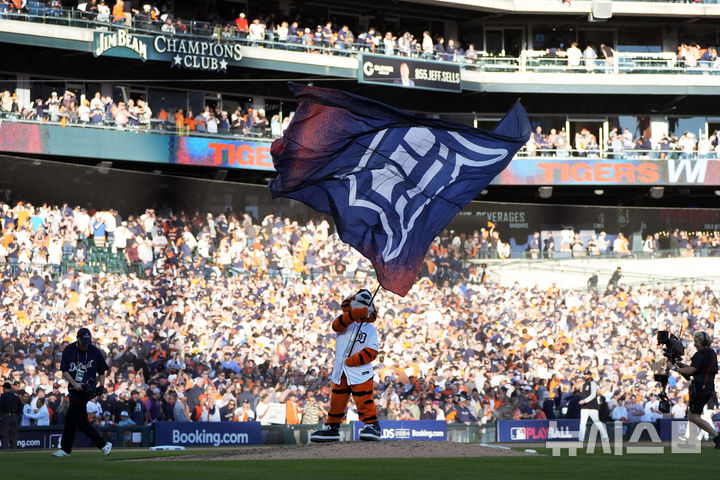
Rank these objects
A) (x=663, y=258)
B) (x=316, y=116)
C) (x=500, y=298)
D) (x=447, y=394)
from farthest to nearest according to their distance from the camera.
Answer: (x=663, y=258) < (x=500, y=298) < (x=447, y=394) < (x=316, y=116)

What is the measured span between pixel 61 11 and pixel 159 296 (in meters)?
11.0

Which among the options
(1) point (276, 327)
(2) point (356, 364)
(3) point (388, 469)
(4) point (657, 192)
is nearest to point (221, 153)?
(1) point (276, 327)

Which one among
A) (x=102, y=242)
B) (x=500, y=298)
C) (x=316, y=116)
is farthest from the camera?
(x=500, y=298)

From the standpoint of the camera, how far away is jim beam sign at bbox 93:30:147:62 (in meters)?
33.8

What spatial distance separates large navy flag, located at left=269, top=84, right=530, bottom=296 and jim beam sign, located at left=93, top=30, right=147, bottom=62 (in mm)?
20444

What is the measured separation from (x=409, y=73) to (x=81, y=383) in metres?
25.7

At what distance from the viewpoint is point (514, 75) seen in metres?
41.3

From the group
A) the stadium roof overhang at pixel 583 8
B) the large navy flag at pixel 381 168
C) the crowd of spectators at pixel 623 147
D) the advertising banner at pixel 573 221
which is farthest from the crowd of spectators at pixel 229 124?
the large navy flag at pixel 381 168

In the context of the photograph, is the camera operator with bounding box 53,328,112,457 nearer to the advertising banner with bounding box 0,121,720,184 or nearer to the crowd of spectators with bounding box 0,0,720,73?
the advertising banner with bounding box 0,121,720,184

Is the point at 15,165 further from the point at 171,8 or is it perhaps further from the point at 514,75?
the point at 514,75

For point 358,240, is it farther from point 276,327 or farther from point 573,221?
point 573,221

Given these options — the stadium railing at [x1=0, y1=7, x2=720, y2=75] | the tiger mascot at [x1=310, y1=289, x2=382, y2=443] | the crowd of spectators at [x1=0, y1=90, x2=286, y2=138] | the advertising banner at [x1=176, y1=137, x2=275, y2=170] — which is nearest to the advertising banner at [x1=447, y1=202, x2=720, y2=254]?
the stadium railing at [x1=0, y1=7, x2=720, y2=75]

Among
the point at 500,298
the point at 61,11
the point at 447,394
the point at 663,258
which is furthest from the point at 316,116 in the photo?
the point at 663,258

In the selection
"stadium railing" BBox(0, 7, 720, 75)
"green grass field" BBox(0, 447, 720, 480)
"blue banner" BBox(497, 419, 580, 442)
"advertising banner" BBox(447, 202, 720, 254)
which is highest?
"stadium railing" BBox(0, 7, 720, 75)
